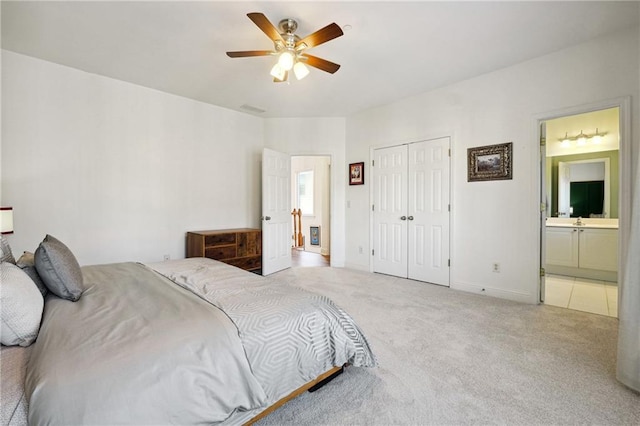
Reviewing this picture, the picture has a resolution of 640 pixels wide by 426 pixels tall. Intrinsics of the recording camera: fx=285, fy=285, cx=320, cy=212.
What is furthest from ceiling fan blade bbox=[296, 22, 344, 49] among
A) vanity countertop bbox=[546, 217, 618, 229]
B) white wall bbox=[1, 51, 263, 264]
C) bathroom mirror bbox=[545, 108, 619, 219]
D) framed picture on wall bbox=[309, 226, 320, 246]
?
framed picture on wall bbox=[309, 226, 320, 246]

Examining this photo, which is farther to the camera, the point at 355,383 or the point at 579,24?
the point at 579,24

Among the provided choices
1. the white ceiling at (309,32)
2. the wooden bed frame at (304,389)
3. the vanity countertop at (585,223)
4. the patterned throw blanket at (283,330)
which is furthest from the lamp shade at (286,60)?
the vanity countertop at (585,223)

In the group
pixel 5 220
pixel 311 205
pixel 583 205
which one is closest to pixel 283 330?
pixel 5 220

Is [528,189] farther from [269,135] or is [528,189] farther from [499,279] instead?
[269,135]

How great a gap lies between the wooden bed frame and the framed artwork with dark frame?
2878mm

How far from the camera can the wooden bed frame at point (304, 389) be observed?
134 cm

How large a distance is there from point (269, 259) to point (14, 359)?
3.44 metres

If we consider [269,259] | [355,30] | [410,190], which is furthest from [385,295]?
[355,30]

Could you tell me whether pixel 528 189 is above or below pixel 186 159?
below

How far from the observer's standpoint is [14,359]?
104cm

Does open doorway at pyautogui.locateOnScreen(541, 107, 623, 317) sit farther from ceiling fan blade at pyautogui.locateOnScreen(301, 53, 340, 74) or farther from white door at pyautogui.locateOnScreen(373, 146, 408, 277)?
ceiling fan blade at pyautogui.locateOnScreen(301, 53, 340, 74)

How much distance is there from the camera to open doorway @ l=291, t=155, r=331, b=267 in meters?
6.96

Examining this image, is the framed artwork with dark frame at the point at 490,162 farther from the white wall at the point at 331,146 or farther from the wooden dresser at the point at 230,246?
the wooden dresser at the point at 230,246

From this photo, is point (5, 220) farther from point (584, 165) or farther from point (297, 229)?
point (584, 165)
